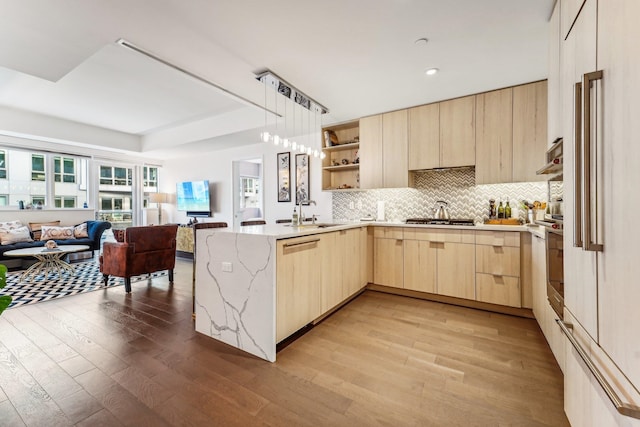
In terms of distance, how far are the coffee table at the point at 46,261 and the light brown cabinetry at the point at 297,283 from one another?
4.30 meters

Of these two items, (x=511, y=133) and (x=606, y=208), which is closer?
(x=606, y=208)

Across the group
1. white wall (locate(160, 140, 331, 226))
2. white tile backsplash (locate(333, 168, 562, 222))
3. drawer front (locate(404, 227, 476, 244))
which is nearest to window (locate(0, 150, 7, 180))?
white wall (locate(160, 140, 331, 226))

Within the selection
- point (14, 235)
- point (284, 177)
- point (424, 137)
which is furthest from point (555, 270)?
point (14, 235)

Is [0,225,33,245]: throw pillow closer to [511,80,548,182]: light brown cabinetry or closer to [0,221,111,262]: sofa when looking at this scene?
[0,221,111,262]: sofa

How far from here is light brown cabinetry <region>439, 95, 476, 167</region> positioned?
3342 mm

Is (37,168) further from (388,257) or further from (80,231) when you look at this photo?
(388,257)

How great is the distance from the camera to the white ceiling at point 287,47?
193 centimetres

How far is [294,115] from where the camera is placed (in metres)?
4.19

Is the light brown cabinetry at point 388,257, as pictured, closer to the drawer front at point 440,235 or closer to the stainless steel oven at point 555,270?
the drawer front at point 440,235

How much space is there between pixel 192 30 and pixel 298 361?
9.07ft

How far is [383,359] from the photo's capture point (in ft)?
6.92

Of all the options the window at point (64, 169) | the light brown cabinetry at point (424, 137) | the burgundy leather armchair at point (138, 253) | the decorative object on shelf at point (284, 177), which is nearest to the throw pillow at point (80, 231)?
the window at point (64, 169)

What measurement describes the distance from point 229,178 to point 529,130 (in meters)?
5.56

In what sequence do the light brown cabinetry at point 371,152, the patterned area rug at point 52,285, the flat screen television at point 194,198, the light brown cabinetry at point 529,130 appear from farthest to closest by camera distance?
the flat screen television at point 194,198, the light brown cabinetry at point 371,152, the patterned area rug at point 52,285, the light brown cabinetry at point 529,130
